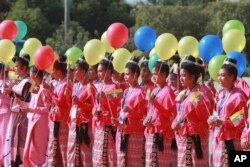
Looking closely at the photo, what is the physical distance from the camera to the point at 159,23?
103 ft

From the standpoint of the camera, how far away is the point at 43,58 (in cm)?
818

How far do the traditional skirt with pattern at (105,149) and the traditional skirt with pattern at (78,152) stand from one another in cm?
33

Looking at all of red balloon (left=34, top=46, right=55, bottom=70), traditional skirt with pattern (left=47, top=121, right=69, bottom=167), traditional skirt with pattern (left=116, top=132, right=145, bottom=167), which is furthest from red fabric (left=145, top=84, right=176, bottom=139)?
red balloon (left=34, top=46, right=55, bottom=70)

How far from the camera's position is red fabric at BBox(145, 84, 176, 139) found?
697cm

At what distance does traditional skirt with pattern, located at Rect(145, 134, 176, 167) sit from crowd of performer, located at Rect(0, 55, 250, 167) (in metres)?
0.01

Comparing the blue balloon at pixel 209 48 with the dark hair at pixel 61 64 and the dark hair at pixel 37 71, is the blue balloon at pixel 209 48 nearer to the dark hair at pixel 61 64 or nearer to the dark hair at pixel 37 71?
the dark hair at pixel 61 64

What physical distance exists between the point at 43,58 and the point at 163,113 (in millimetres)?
1977

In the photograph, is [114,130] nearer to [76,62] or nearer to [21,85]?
[76,62]

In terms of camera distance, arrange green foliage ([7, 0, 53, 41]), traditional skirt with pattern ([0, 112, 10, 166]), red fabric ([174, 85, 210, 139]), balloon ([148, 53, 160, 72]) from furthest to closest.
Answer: green foliage ([7, 0, 53, 41]), traditional skirt with pattern ([0, 112, 10, 166]), balloon ([148, 53, 160, 72]), red fabric ([174, 85, 210, 139])

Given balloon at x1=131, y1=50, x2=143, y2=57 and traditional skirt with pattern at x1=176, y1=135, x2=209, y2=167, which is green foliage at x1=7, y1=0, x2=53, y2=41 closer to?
balloon at x1=131, y1=50, x2=143, y2=57

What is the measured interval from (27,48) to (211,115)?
3.51 metres

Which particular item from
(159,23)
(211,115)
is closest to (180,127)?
(211,115)

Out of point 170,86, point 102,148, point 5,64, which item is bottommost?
point 102,148

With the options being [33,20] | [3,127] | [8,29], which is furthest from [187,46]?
[33,20]
